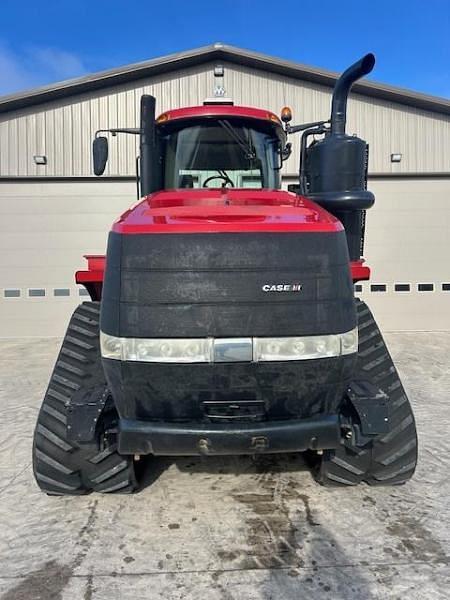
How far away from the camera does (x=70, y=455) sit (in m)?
3.22

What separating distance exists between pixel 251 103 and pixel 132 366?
26.9ft

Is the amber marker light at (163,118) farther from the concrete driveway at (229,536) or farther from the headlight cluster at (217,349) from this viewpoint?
the concrete driveway at (229,536)

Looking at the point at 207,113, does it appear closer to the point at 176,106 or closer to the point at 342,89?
the point at 342,89

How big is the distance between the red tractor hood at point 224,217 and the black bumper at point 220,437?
0.99 metres

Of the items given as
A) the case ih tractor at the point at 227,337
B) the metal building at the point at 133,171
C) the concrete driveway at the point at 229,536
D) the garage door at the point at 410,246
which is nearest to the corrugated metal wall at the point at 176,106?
the metal building at the point at 133,171

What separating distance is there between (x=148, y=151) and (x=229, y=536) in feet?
9.00

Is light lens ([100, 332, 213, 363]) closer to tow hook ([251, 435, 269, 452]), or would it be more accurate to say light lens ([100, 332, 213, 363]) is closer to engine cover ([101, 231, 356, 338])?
engine cover ([101, 231, 356, 338])

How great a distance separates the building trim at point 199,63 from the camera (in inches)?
364

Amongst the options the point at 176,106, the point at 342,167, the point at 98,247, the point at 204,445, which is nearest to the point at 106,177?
the point at 98,247

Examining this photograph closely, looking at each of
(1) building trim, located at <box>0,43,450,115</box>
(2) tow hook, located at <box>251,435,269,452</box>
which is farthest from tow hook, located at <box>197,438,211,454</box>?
(1) building trim, located at <box>0,43,450,115</box>

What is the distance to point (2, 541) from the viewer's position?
2.96 meters

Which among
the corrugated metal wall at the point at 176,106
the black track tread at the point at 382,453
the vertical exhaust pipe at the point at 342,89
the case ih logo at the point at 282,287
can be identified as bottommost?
the black track tread at the point at 382,453

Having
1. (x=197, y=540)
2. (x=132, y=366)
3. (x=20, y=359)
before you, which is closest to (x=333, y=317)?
(x=132, y=366)

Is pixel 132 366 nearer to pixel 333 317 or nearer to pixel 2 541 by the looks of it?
pixel 333 317
